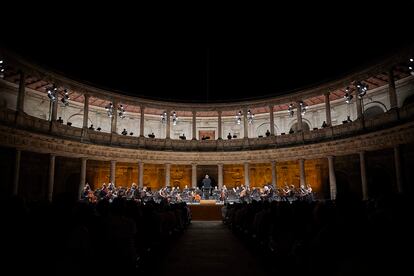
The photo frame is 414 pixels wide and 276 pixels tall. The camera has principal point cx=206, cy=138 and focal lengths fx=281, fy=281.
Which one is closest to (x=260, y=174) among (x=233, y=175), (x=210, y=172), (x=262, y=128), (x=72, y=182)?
(x=233, y=175)

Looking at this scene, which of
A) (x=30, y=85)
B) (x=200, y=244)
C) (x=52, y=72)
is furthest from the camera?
(x=30, y=85)

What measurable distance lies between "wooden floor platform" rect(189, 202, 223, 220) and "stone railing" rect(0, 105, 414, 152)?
10916mm

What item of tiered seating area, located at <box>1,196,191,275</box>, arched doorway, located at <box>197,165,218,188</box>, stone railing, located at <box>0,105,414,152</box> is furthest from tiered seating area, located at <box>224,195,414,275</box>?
arched doorway, located at <box>197,165,218,188</box>

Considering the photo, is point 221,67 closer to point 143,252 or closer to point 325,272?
point 143,252

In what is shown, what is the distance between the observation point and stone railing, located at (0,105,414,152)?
20.8 m

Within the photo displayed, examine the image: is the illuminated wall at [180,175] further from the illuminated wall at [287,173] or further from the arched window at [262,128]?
the illuminated wall at [287,173]

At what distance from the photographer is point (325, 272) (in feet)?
9.91

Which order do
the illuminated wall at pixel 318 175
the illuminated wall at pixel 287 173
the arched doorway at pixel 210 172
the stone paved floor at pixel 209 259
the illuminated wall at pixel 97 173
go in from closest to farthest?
the stone paved floor at pixel 209 259 → the illuminated wall at pixel 318 175 → the illuminated wall at pixel 97 173 → the illuminated wall at pixel 287 173 → the arched doorway at pixel 210 172

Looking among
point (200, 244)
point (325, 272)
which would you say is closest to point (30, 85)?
point (200, 244)

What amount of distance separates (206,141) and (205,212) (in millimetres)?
12220

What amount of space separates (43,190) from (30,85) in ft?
32.3

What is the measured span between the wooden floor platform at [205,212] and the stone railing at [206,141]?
10916 mm

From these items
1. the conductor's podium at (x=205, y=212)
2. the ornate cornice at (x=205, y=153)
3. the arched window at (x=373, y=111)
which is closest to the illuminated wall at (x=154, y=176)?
the ornate cornice at (x=205, y=153)

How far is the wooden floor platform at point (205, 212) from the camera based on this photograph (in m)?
21.1
